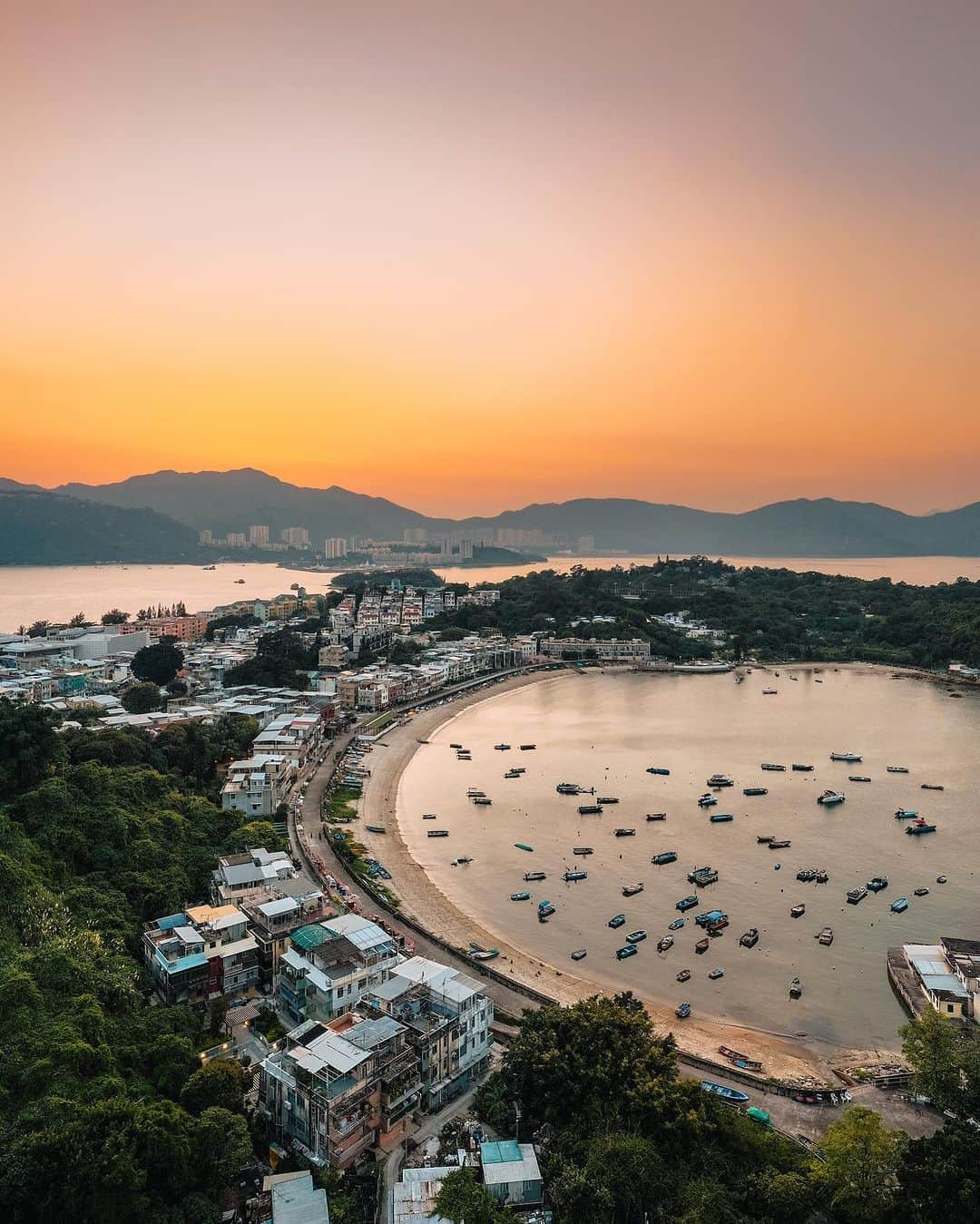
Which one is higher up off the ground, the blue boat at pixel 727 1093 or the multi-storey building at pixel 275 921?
the multi-storey building at pixel 275 921

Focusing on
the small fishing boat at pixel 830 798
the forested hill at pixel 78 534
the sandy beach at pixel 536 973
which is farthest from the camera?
the forested hill at pixel 78 534

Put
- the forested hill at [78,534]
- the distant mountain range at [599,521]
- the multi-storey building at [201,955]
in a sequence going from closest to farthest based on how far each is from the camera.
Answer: the multi-storey building at [201,955]
the forested hill at [78,534]
the distant mountain range at [599,521]

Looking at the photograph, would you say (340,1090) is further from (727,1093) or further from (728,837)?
(728,837)

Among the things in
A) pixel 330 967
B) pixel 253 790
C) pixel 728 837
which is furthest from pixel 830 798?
pixel 330 967

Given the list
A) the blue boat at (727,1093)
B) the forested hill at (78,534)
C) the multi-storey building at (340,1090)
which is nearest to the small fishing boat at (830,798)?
the blue boat at (727,1093)

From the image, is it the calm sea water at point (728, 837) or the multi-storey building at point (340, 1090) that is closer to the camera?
the multi-storey building at point (340, 1090)

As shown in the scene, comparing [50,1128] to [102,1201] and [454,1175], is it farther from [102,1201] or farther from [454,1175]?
[454,1175]

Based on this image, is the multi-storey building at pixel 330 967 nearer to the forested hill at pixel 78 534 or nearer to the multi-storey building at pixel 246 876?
the multi-storey building at pixel 246 876
